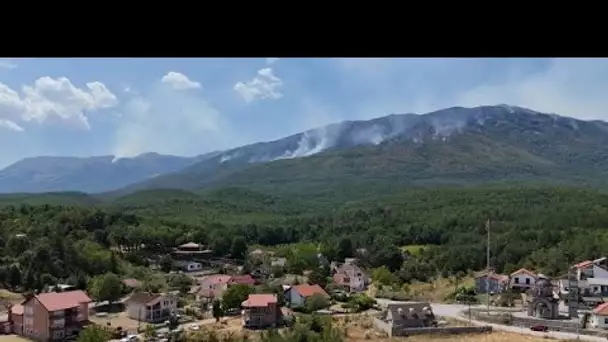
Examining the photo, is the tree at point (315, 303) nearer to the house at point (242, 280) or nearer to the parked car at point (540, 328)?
the house at point (242, 280)

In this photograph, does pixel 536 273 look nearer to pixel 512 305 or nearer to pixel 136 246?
pixel 512 305

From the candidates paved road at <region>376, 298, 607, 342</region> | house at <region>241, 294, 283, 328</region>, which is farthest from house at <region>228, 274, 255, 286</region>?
paved road at <region>376, 298, 607, 342</region>

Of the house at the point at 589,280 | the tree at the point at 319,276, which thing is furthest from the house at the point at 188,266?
the house at the point at 589,280

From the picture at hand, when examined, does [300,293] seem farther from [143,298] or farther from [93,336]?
[93,336]

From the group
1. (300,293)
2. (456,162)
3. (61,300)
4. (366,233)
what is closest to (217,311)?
(300,293)
